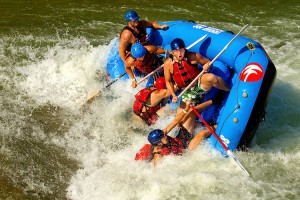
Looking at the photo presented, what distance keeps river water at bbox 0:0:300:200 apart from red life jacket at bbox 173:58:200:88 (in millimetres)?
1020

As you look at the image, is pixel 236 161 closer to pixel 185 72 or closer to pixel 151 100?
pixel 185 72

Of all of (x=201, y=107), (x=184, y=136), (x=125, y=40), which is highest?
(x=125, y=40)

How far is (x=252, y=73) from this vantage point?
18.5ft

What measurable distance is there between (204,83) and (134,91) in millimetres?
1998

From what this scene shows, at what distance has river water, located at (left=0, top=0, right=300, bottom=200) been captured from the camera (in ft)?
18.5

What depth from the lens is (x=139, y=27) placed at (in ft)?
22.0

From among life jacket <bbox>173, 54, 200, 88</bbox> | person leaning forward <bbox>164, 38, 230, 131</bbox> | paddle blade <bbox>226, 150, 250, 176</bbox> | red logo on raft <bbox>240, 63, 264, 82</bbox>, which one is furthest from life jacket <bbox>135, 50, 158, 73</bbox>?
paddle blade <bbox>226, 150, 250, 176</bbox>

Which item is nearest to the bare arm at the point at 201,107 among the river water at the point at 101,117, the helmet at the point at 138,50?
the river water at the point at 101,117

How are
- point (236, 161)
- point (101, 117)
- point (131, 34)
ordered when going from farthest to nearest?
1. point (101, 117)
2. point (131, 34)
3. point (236, 161)

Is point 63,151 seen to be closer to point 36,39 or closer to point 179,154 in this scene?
point 179,154

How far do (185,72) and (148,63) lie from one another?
89cm

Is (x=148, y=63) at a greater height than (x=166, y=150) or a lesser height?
greater

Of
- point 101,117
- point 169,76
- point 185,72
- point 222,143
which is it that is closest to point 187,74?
point 185,72

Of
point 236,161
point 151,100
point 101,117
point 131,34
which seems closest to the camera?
point 236,161
